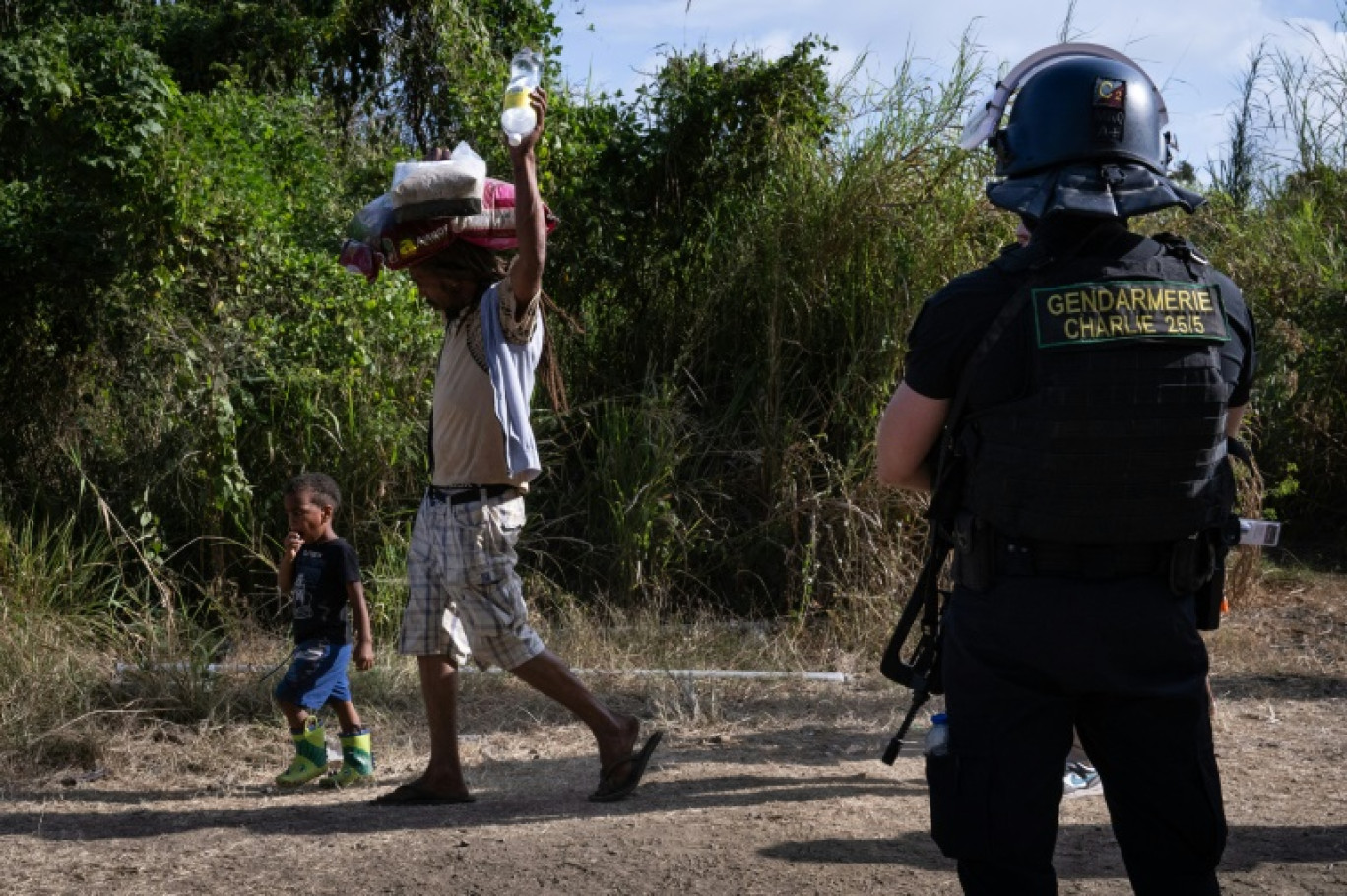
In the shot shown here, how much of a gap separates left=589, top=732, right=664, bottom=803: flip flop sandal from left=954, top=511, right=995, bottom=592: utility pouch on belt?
2.27m

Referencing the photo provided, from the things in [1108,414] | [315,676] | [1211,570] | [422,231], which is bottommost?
[315,676]

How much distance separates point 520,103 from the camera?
4086 mm

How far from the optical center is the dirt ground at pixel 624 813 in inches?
161

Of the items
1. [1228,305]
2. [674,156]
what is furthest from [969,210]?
[1228,305]

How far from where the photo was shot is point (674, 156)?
839cm

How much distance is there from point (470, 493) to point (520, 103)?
47.8 inches

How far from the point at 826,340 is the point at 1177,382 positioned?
5202 mm

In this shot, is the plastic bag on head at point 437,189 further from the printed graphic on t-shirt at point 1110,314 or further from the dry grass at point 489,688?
the printed graphic on t-shirt at point 1110,314

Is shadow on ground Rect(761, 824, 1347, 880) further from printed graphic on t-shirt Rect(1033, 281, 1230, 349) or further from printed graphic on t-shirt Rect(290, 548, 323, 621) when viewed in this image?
printed graphic on t-shirt Rect(1033, 281, 1230, 349)

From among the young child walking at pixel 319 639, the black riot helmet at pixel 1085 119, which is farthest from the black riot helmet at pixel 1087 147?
the young child walking at pixel 319 639

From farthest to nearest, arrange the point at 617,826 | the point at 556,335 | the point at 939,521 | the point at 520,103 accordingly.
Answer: the point at 556,335 → the point at 617,826 → the point at 520,103 → the point at 939,521

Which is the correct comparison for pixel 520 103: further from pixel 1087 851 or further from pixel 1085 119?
pixel 1087 851

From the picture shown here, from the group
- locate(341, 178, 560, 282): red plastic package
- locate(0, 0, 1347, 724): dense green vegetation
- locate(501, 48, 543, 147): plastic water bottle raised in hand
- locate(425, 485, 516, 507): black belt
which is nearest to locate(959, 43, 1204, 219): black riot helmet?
locate(501, 48, 543, 147): plastic water bottle raised in hand

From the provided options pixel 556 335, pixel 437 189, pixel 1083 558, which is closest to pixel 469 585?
→ pixel 437 189
